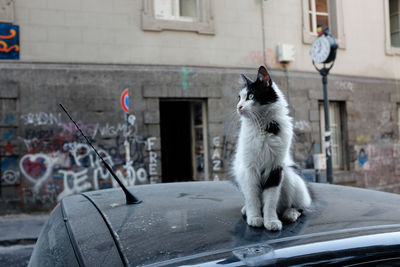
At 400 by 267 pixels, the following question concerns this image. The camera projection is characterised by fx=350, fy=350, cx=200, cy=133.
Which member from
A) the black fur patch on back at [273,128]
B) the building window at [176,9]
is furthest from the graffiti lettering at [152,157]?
the black fur patch on back at [273,128]

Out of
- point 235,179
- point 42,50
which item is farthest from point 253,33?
point 235,179

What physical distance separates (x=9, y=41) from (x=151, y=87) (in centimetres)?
339

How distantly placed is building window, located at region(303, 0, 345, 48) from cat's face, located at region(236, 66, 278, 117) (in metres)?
9.81

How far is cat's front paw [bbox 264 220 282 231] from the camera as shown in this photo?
1.51 metres

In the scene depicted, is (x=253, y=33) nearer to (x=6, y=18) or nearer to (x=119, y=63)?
(x=119, y=63)

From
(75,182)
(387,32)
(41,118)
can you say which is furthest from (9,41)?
(387,32)

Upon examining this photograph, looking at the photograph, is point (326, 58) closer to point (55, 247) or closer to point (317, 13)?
point (317, 13)

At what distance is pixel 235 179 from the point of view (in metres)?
2.12

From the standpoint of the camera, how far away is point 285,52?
1023 centimetres

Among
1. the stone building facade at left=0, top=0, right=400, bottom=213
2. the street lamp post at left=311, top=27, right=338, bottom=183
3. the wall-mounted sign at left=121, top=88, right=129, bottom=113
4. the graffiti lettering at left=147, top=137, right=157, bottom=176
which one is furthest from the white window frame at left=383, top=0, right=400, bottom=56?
the wall-mounted sign at left=121, top=88, right=129, bottom=113

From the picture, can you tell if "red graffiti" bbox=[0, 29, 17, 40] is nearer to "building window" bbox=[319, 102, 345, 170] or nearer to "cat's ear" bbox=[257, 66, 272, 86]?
"cat's ear" bbox=[257, 66, 272, 86]

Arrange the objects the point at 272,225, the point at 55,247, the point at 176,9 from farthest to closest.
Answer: the point at 176,9 < the point at 55,247 < the point at 272,225

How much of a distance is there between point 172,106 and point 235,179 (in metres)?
9.85

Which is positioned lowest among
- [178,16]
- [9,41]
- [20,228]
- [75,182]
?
[20,228]
